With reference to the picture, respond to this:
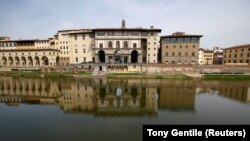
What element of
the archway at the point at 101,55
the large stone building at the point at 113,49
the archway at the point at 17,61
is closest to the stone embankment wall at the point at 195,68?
the large stone building at the point at 113,49

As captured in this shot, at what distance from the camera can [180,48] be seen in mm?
67438

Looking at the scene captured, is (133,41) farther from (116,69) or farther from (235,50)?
(235,50)

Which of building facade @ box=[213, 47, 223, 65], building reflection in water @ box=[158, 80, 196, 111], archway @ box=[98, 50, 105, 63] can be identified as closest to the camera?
building reflection in water @ box=[158, 80, 196, 111]

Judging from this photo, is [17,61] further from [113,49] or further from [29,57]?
[113,49]

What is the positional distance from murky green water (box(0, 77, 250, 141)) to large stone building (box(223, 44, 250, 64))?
153 feet

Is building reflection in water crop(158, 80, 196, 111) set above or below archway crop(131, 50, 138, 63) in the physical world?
below

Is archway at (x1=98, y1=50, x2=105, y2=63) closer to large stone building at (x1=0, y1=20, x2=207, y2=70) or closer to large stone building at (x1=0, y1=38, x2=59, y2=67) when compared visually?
large stone building at (x1=0, y1=20, x2=207, y2=70)

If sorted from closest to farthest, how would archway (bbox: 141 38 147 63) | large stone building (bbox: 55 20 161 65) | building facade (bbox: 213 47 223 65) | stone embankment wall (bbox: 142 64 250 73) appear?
stone embankment wall (bbox: 142 64 250 73), large stone building (bbox: 55 20 161 65), archway (bbox: 141 38 147 63), building facade (bbox: 213 47 223 65)

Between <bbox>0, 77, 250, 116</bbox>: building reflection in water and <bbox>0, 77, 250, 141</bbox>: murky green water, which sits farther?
<bbox>0, 77, 250, 116</bbox>: building reflection in water

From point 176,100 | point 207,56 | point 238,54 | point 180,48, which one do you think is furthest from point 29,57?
point 207,56

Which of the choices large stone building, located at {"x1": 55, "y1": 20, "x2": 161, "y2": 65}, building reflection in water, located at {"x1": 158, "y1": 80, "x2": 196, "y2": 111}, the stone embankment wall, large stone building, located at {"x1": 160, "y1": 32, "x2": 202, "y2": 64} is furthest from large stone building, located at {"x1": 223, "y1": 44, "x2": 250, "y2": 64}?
building reflection in water, located at {"x1": 158, "y1": 80, "x2": 196, "y2": 111}

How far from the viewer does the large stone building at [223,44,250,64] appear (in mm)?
71312

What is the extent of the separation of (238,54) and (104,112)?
78.6m

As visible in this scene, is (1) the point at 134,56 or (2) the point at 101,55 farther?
(1) the point at 134,56
